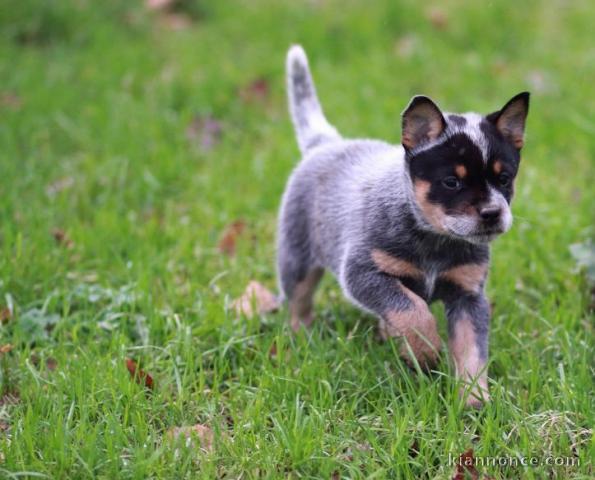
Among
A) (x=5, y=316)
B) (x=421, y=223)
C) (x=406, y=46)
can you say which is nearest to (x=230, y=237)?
(x=5, y=316)

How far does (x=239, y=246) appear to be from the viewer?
5.02m

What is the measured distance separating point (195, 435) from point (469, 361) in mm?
1182

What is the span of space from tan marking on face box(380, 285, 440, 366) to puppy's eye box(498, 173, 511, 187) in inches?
23.3

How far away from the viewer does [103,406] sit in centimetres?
326

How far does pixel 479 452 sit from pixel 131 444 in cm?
127

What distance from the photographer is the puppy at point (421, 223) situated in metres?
3.32

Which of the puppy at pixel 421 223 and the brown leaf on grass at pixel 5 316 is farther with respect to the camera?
the brown leaf on grass at pixel 5 316

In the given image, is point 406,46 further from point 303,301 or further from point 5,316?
point 5,316

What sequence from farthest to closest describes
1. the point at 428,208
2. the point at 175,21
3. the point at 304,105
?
the point at 175,21, the point at 304,105, the point at 428,208

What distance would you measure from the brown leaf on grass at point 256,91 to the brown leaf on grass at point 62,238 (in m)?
2.39

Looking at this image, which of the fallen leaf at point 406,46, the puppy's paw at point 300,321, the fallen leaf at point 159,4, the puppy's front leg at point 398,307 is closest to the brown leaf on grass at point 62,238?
the puppy's paw at point 300,321

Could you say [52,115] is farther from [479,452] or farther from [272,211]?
[479,452]

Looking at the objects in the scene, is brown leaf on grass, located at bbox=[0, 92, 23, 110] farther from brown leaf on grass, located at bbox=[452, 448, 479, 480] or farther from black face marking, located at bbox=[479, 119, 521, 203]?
brown leaf on grass, located at bbox=[452, 448, 479, 480]

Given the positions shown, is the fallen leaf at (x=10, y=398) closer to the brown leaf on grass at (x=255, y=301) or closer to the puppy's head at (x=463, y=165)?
A: the brown leaf on grass at (x=255, y=301)
